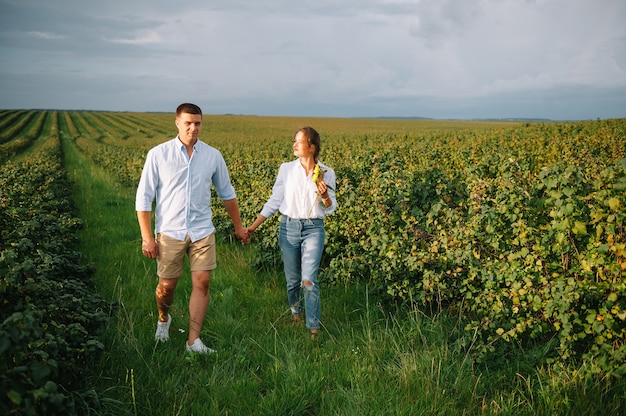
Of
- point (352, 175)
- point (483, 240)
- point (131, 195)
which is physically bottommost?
point (131, 195)

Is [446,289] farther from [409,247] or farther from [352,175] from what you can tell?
[352,175]

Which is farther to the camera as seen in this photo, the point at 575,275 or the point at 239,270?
the point at 239,270

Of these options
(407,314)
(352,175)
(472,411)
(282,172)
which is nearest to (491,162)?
(352,175)

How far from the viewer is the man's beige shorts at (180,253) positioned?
395 centimetres

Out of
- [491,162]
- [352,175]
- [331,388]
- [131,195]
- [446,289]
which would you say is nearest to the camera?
[331,388]

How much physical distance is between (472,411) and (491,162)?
3294 mm

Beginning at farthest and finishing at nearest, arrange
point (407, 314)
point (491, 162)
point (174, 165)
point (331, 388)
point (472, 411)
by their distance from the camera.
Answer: point (491, 162), point (407, 314), point (174, 165), point (331, 388), point (472, 411)

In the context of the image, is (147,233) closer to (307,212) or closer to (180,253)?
(180,253)

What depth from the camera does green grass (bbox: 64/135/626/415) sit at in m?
3.12

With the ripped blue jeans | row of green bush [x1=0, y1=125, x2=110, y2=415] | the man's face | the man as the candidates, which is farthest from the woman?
row of green bush [x1=0, y1=125, x2=110, y2=415]

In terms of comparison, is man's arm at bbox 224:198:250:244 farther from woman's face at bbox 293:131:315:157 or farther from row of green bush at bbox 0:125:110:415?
row of green bush at bbox 0:125:110:415

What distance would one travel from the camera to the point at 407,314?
4.78 metres

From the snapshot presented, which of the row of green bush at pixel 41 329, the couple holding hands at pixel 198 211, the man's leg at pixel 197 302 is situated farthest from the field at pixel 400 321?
the couple holding hands at pixel 198 211

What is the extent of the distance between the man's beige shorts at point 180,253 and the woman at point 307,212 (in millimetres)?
784
